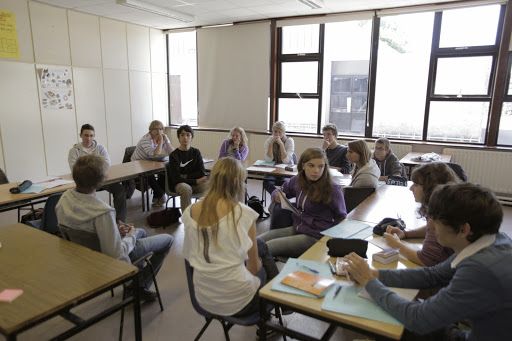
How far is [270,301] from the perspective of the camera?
1.51 meters

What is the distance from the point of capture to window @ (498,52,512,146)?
5.35 metres

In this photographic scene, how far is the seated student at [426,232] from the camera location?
172 cm

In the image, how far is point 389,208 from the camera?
113 inches

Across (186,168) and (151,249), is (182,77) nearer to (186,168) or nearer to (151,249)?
(186,168)

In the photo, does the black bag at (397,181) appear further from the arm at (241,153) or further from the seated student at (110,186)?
the seated student at (110,186)

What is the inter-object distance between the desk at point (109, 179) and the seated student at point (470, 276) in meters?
3.17

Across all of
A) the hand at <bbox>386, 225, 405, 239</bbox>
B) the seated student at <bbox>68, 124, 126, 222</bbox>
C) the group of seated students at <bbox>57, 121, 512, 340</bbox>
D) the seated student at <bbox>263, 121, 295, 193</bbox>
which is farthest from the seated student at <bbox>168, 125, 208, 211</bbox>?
the hand at <bbox>386, 225, 405, 239</bbox>

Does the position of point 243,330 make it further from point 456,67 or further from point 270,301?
point 456,67

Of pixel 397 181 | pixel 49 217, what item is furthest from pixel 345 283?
pixel 397 181

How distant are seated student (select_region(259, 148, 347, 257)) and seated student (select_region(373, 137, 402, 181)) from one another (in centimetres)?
207

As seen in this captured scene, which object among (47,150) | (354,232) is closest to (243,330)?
(354,232)

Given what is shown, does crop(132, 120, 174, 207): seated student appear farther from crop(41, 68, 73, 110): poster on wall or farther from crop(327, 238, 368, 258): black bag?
crop(327, 238, 368, 258): black bag

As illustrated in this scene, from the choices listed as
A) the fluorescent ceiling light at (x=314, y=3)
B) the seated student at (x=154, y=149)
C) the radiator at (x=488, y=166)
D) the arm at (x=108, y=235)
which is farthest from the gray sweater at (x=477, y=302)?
the radiator at (x=488, y=166)

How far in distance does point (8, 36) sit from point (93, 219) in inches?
189
